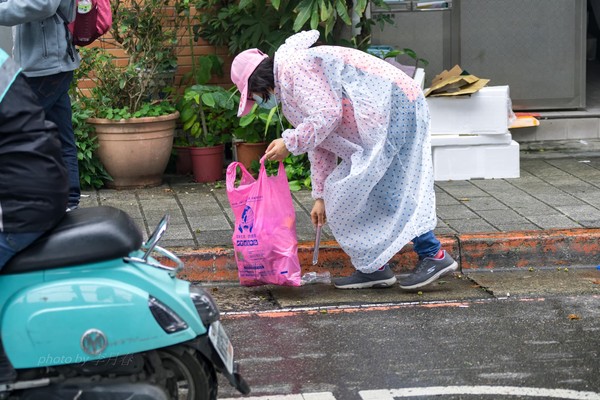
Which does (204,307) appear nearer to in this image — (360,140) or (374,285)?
(360,140)

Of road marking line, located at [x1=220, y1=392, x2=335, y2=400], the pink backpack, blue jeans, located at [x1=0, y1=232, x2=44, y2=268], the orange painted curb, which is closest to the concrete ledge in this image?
the orange painted curb

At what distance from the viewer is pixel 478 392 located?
4.36 metres

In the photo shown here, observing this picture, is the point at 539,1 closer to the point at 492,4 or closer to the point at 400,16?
the point at 492,4

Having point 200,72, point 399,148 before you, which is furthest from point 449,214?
point 200,72

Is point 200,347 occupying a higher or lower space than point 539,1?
lower

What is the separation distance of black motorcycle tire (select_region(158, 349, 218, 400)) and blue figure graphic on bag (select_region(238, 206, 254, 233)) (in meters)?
2.02

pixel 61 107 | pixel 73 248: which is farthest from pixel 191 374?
pixel 61 107

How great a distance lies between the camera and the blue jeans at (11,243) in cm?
351

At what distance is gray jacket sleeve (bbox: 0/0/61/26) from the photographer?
5484 millimetres

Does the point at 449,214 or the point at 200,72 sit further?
the point at 200,72

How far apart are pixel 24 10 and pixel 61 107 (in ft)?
2.69

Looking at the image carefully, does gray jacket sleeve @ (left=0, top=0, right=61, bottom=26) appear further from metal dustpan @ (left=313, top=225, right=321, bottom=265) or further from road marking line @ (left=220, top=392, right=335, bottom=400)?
road marking line @ (left=220, top=392, right=335, bottom=400)

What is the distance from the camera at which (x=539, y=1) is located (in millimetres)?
9492

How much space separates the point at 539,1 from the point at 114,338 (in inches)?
275
